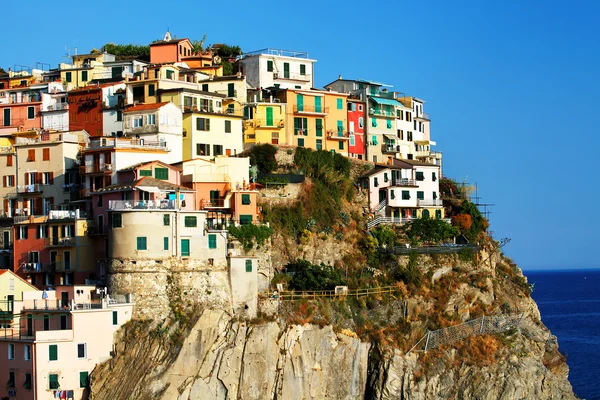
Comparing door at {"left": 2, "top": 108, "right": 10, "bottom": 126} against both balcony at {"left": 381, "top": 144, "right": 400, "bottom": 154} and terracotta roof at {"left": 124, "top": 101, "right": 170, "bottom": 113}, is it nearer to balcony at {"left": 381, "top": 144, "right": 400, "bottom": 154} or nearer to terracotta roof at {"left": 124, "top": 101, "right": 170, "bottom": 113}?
terracotta roof at {"left": 124, "top": 101, "right": 170, "bottom": 113}

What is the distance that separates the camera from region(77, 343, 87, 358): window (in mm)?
71631

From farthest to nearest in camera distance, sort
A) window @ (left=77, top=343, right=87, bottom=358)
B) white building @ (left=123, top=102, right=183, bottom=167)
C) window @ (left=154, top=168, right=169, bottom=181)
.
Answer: white building @ (left=123, top=102, right=183, bottom=167) < window @ (left=154, top=168, right=169, bottom=181) < window @ (left=77, top=343, right=87, bottom=358)

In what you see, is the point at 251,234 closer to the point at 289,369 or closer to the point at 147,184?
the point at 147,184

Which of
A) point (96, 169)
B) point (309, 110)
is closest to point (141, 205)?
point (96, 169)

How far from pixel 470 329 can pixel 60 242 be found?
3096cm

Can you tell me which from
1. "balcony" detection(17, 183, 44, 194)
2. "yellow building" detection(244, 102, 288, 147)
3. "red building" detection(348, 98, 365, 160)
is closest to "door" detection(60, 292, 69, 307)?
"balcony" detection(17, 183, 44, 194)

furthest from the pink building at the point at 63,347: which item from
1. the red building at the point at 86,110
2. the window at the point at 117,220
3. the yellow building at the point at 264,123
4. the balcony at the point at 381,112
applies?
the balcony at the point at 381,112

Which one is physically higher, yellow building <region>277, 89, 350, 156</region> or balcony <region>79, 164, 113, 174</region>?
yellow building <region>277, 89, 350, 156</region>

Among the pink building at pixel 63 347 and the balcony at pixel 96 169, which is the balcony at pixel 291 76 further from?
the pink building at pixel 63 347

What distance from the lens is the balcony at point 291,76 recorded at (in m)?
104

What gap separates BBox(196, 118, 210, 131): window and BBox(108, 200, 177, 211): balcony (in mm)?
14717

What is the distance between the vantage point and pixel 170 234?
7444cm

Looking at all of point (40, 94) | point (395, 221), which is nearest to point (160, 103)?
point (40, 94)

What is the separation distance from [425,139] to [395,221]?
2178 centimetres
